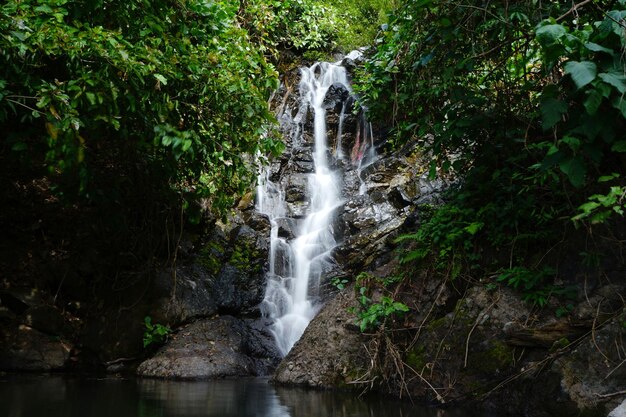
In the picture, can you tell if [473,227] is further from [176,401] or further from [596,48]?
[176,401]

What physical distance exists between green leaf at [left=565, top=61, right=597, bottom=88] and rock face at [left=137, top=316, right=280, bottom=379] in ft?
18.9

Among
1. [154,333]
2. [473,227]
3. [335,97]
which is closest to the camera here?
[473,227]

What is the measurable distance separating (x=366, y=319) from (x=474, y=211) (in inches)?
67.4

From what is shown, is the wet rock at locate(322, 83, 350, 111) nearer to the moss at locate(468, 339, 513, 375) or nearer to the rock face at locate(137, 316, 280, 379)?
the rock face at locate(137, 316, 280, 379)

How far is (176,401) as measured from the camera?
5.00 meters

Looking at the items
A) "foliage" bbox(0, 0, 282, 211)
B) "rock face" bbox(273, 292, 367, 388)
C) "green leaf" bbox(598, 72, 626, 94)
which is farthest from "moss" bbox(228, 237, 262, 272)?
"green leaf" bbox(598, 72, 626, 94)

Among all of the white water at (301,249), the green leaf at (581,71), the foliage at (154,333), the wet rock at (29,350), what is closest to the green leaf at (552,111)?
the green leaf at (581,71)

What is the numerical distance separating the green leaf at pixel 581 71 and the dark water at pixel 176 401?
289cm

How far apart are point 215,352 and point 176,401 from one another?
7.51 ft

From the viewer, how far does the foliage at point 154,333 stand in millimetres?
7414

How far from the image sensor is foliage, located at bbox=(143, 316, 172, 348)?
741cm

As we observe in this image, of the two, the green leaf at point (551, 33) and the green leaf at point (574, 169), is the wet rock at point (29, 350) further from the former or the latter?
the green leaf at point (551, 33)

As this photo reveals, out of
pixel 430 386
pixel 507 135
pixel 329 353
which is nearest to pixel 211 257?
pixel 329 353

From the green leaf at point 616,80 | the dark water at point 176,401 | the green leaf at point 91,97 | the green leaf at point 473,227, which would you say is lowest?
the dark water at point 176,401
